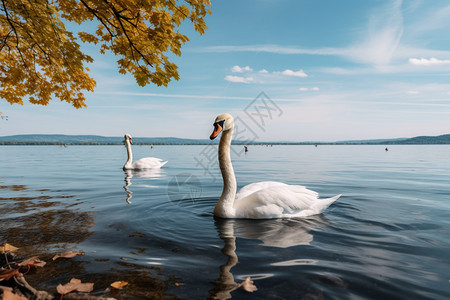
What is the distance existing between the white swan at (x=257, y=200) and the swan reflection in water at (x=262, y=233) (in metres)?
0.18

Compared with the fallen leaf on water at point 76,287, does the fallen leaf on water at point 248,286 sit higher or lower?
lower

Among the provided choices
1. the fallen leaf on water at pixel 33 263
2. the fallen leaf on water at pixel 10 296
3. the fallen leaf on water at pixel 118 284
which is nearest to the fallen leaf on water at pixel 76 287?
the fallen leaf on water at pixel 118 284

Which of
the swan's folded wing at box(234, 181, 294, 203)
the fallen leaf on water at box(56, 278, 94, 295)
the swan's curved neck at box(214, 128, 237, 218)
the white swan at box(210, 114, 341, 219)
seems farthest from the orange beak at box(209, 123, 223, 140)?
the fallen leaf on water at box(56, 278, 94, 295)

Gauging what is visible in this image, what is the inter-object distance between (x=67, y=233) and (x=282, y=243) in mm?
4542

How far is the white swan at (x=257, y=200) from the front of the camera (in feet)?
21.6

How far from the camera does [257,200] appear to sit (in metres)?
6.66

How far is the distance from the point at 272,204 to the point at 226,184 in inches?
49.5

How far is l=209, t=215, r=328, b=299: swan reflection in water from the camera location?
13.4 ft

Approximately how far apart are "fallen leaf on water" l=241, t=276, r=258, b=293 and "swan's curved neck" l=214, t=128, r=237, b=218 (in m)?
3.18

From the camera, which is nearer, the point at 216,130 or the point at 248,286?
the point at 248,286

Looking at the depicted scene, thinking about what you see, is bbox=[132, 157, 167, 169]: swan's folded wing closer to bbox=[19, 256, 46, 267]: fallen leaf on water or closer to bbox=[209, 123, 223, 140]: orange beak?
bbox=[209, 123, 223, 140]: orange beak

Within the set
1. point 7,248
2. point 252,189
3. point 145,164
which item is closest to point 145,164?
point 145,164

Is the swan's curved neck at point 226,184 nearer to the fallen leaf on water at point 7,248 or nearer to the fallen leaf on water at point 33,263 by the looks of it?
the fallen leaf on water at point 33,263

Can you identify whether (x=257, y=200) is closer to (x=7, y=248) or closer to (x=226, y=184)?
(x=226, y=184)
